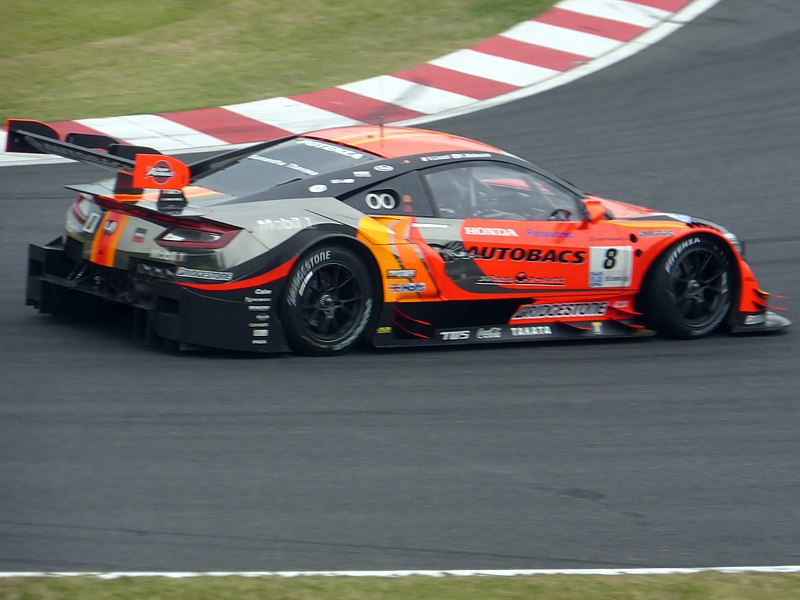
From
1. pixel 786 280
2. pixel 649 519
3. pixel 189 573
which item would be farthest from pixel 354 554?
pixel 786 280

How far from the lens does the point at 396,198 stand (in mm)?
7387

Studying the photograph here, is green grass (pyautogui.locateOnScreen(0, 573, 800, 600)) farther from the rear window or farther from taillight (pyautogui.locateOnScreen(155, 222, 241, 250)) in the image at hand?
the rear window

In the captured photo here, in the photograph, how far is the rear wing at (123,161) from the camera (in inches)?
273

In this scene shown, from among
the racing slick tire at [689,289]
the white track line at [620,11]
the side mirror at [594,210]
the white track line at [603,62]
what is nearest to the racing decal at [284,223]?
the side mirror at [594,210]

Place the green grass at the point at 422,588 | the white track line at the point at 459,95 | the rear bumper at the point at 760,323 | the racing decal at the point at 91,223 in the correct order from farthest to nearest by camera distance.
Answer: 1. the white track line at the point at 459,95
2. the rear bumper at the point at 760,323
3. the racing decal at the point at 91,223
4. the green grass at the point at 422,588

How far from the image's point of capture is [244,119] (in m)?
13.3

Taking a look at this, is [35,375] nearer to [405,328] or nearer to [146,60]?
[405,328]

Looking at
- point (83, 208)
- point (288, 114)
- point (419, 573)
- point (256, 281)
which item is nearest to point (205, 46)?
point (288, 114)

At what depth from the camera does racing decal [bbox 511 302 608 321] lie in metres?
7.83

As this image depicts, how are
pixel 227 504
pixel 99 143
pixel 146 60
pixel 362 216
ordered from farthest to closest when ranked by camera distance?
pixel 146 60 < pixel 99 143 < pixel 362 216 < pixel 227 504

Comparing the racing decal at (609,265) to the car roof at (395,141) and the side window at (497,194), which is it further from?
the car roof at (395,141)

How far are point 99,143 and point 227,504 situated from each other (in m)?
3.54

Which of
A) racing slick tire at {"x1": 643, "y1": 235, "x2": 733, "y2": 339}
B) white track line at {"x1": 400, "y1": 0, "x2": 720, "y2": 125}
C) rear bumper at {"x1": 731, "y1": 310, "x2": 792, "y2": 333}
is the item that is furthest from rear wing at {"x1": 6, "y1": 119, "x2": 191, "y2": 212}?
white track line at {"x1": 400, "y1": 0, "x2": 720, "y2": 125}

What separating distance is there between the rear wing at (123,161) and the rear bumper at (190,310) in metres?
0.47
